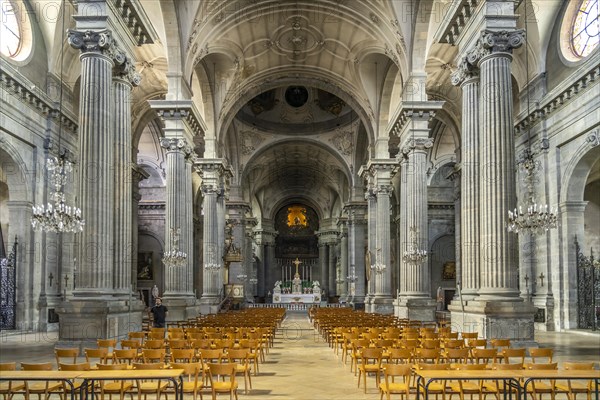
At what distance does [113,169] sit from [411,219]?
46.5 ft

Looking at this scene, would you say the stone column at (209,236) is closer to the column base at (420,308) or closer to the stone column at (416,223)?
the stone column at (416,223)

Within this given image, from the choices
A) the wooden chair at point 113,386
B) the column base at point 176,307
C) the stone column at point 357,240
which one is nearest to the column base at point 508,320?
the wooden chair at point 113,386

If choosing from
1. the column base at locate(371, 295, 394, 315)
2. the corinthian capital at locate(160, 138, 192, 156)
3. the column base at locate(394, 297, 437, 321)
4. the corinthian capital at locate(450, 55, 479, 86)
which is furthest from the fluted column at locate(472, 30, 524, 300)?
the column base at locate(371, 295, 394, 315)

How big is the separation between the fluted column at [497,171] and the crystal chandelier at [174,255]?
43.0 ft

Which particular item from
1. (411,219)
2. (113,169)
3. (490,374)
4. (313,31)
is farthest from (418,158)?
(490,374)

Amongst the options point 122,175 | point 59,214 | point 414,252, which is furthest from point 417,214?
point 59,214

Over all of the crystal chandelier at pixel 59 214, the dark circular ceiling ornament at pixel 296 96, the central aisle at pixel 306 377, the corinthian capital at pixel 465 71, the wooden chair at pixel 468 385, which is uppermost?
the dark circular ceiling ornament at pixel 296 96

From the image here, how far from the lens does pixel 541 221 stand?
16.2 m

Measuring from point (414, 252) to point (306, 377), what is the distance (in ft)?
46.9

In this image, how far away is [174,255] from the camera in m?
25.1

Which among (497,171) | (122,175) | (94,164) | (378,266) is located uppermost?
(94,164)

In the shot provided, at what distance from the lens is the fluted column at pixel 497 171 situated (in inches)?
595

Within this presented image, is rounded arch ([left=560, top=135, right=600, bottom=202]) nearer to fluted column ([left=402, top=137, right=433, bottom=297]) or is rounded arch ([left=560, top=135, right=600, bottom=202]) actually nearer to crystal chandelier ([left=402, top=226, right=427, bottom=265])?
fluted column ([left=402, top=137, right=433, bottom=297])

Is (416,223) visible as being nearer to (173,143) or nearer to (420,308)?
(420,308)
